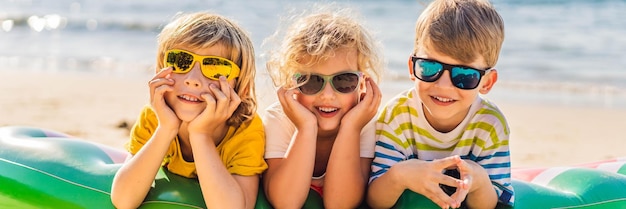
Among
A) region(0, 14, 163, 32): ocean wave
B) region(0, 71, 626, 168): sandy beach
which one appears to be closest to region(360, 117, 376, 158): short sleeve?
region(0, 71, 626, 168): sandy beach

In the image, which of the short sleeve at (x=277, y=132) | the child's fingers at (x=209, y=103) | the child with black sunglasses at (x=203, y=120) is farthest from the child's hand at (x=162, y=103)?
the short sleeve at (x=277, y=132)

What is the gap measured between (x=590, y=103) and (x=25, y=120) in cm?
599

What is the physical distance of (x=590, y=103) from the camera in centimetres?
910

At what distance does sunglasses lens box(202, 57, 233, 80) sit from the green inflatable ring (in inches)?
19.9

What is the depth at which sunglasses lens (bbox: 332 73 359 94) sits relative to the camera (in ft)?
11.5

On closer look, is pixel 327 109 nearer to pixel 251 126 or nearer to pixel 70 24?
pixel 251 126

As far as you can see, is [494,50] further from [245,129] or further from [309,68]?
[245,129]

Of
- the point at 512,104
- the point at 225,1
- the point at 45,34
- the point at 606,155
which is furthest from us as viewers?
the point at 225,1

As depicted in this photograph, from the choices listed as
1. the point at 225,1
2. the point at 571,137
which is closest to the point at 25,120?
the point at 571,137

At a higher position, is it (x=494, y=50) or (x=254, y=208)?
(x=494, y=50)

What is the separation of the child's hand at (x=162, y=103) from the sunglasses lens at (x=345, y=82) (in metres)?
0.69

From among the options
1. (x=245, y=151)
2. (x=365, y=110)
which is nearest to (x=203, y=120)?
(x=245, y=151)

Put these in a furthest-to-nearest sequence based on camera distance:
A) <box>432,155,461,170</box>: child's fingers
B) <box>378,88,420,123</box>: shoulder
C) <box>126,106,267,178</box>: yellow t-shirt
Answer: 1. <box>378,88,420,123</box>: shoulder
2. <box>126,106,267,178</box>: yellow t-shirt
3. <box>432,155,461,170</box>: child's fingers

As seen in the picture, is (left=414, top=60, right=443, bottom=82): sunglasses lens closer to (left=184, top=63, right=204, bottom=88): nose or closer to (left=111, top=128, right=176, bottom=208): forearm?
(left=184, top=63, right=204, bottom=88): nose
